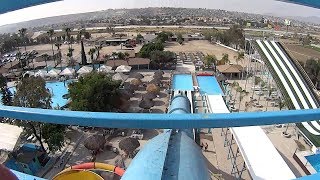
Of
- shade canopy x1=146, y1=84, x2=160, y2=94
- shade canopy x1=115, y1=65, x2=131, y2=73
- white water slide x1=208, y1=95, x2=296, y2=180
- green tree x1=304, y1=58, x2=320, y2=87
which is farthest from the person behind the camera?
shade canopy x1=115, y1=65, x2=131, y2=73

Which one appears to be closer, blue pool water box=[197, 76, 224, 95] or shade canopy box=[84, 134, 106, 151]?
shade canopy box=[84, 134, 106, 151]

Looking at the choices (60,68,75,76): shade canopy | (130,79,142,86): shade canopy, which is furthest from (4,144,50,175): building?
(60,68,75,76): shade canopy

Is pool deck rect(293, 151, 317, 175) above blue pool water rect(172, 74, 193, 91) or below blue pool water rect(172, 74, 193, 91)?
below

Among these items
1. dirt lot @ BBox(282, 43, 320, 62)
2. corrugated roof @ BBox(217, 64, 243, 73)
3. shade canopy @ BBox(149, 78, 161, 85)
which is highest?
corrugated roof @ BBox(217, 64, 243, 73)

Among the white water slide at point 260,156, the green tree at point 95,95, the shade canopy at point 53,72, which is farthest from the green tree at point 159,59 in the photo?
the white water slide at point 260,156

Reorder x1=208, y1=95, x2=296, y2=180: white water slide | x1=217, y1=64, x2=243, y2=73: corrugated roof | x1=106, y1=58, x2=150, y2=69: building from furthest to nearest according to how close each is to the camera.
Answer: x1=106, y1=58, x2=150, y2=69: building
x1=217, y1=64, x2=243, y2=73: corrugated roof
x1=208, y1=95, x2=296, y2=180: white water slide

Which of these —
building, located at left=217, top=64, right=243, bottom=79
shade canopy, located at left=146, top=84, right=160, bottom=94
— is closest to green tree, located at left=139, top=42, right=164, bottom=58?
building, located at left=217, top=64, right=243, bottom=79

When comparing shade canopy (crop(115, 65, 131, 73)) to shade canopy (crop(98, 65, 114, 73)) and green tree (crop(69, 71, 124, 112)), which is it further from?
green tree (crop(69, 71, 124, 112))
